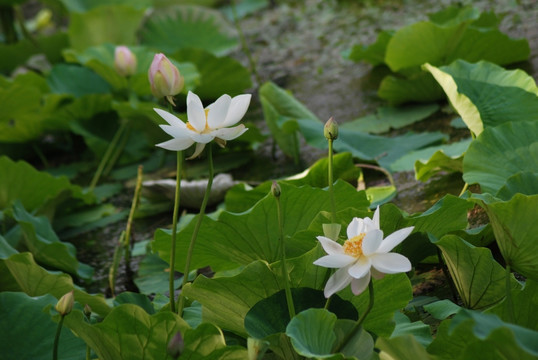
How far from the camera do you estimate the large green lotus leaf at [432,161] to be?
4.30 feet

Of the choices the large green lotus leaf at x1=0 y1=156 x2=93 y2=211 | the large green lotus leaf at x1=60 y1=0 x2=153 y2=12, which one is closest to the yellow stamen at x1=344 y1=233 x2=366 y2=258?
the large green lotus leaf at x1=0 y1=156 x2=93 y2=211

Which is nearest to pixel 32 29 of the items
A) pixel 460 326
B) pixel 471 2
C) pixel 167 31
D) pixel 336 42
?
pixel 167 31

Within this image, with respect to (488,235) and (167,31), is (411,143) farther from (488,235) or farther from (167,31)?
(167,31)

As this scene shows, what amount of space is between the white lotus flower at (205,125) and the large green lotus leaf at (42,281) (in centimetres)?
31

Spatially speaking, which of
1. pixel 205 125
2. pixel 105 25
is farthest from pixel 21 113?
pixel 205 125

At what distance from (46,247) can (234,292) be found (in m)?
0.57

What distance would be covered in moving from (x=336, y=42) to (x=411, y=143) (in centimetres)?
101

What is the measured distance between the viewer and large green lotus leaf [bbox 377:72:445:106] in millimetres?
1802

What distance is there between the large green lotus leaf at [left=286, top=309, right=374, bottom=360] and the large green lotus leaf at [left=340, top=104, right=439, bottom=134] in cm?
104

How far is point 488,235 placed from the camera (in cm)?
105

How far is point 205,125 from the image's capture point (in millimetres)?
860

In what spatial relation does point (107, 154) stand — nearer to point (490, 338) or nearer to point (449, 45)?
point (449, 45)

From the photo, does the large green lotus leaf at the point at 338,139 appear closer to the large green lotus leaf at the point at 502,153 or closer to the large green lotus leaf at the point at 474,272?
the large green lotus leaf at the point at 502,153

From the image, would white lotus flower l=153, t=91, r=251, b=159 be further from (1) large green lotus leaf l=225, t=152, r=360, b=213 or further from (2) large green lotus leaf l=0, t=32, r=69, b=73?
(2) large green lotus leaf l=0, t=32, r=69, b=73
